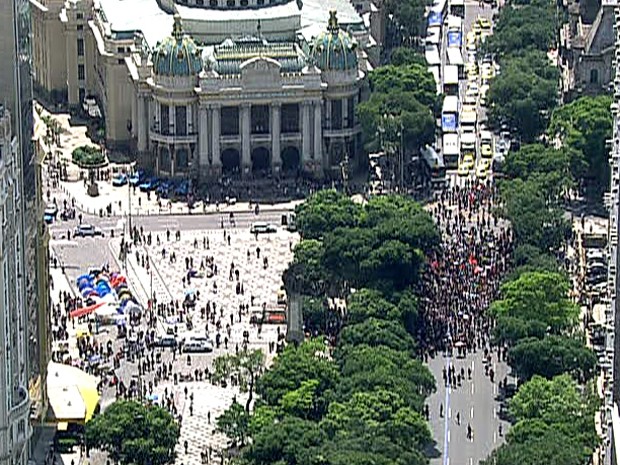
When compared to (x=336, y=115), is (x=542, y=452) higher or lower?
lower

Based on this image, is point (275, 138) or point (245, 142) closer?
point (245, 142)

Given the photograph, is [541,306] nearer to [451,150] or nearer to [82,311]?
[82,311]

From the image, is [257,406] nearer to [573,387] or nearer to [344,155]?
[573,387]

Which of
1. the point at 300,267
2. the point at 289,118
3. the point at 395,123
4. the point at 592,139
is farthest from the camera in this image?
the point at 289,118

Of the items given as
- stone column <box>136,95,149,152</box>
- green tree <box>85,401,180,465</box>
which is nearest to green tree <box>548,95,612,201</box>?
stone column <box>136,95,149,152</box>

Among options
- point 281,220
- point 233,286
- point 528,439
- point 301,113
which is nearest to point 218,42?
point 301,113

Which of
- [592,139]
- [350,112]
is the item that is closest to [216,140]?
[350,112]

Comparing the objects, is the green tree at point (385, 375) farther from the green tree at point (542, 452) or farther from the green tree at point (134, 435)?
the green tree at point (134, 435)

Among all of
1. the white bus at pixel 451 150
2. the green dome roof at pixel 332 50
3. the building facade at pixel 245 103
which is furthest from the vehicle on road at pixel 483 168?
the green dome roof at pixel 332 50
